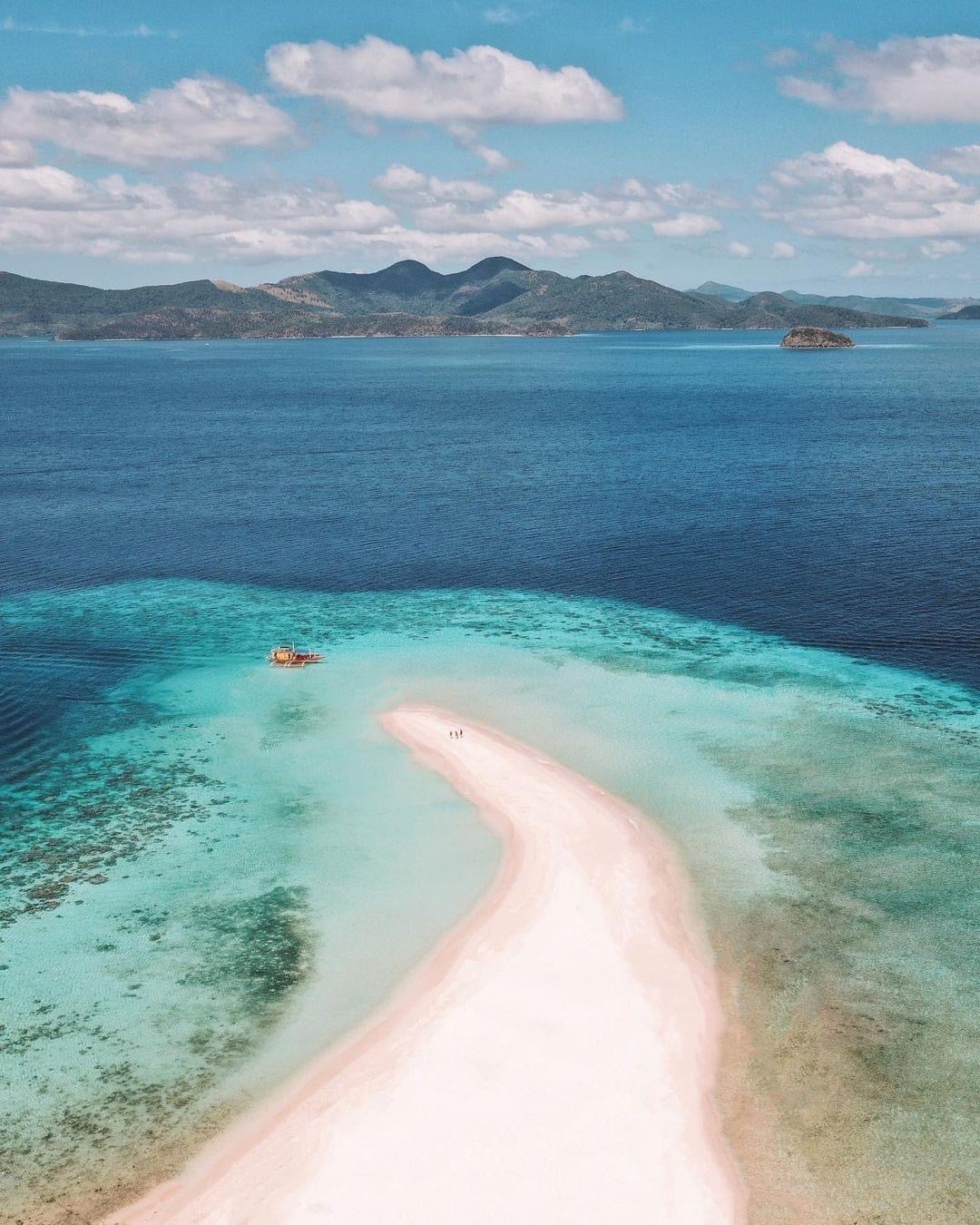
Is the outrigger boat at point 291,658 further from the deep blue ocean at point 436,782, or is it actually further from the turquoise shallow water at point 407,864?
the deep blue ocean at point 436,782

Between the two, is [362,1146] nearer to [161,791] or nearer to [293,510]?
[161,791]

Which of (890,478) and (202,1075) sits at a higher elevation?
(890,478)

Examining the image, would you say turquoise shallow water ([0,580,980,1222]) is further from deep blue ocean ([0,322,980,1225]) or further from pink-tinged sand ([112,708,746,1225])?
pink-tinged sand ([112,708,746,1225])

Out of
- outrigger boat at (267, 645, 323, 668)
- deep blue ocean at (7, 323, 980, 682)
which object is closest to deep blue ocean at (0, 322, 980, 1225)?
deep blue ocean at (7, 323, 980, 682)

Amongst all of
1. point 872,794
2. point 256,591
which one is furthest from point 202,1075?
point 256,591

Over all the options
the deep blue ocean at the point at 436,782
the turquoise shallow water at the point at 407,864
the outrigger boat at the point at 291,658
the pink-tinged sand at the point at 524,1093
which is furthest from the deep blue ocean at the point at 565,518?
the pink-tinged sand at the point at 524,1093
